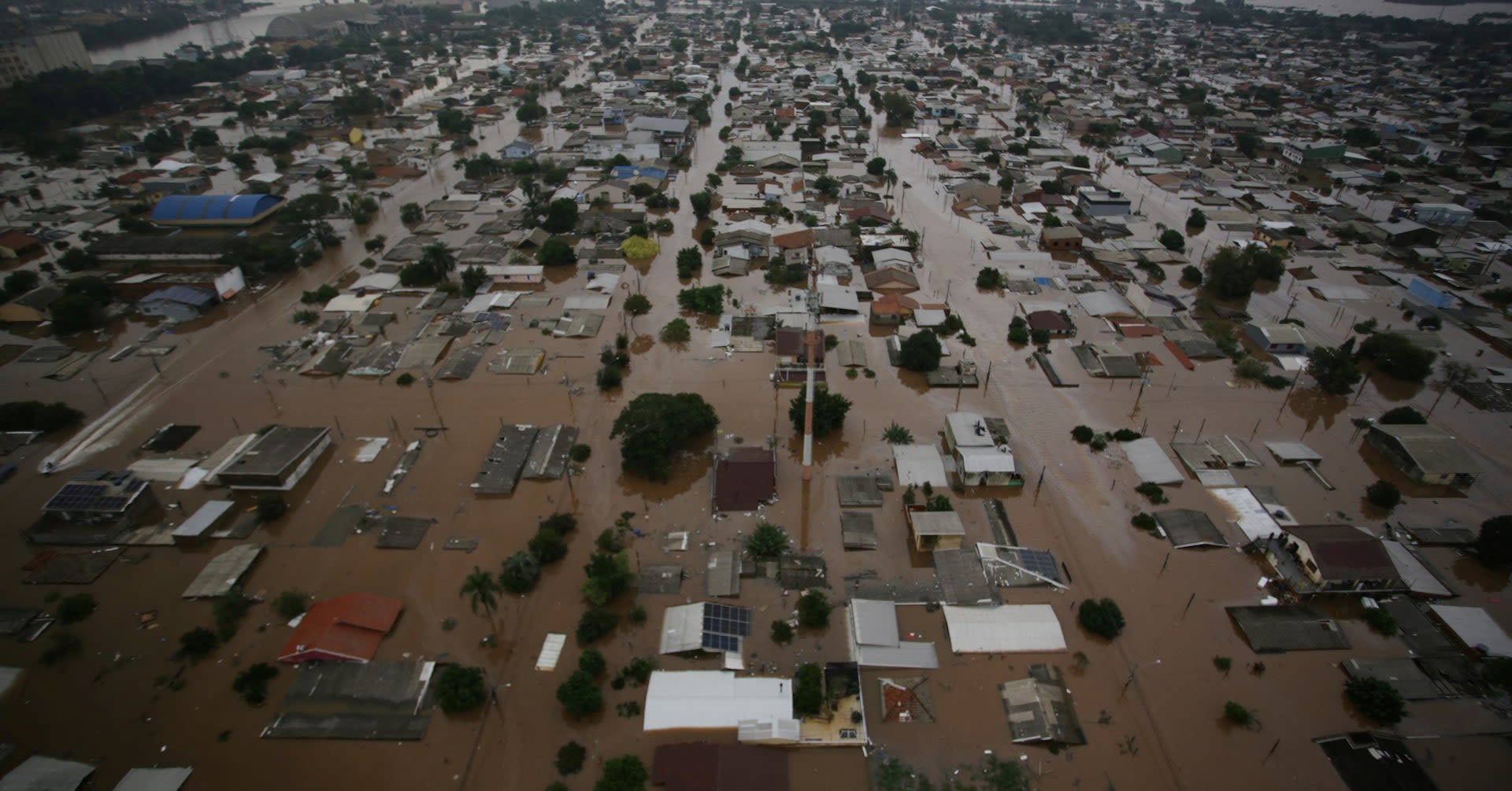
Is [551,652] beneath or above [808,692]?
beneath

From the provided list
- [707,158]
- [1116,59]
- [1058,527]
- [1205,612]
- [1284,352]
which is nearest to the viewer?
[1205,612]

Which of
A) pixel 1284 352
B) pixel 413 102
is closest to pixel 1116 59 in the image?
pixel 1284 352

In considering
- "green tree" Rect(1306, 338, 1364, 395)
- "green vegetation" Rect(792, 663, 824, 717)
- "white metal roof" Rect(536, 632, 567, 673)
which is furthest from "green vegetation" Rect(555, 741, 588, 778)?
"green tree" Rect(1306, 338, 1364, 395)

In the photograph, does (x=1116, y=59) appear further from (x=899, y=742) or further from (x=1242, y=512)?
(x=899, y=742)

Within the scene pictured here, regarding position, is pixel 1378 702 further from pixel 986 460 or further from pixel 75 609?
pixel 75 609

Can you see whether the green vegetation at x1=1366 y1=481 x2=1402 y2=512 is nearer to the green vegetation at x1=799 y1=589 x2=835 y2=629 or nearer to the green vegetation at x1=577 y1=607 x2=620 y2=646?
the green vegetation at x1=799 y1=589 x2=835 y2=629

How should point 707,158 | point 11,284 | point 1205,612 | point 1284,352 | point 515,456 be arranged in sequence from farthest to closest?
point 707,158 → point 11,284 → point 1284,352 → point 515,456 → point 1205,612

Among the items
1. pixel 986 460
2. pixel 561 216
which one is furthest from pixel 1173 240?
pixel 561 216
